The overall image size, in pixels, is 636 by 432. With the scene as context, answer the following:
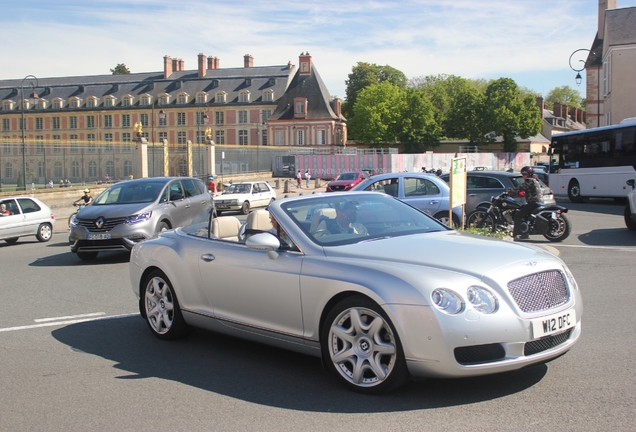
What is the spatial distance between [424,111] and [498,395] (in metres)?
91.1

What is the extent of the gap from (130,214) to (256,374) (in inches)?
349

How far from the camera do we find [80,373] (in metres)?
6.05

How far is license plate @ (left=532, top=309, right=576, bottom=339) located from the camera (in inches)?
192

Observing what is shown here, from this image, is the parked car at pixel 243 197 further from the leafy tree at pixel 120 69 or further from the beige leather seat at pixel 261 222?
the leafy tree at pixel 120 69

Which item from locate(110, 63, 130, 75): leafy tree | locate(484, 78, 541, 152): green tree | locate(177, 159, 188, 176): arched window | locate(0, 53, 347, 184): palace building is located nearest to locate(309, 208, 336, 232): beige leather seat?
locate(177, 159, 188, 176): arched window

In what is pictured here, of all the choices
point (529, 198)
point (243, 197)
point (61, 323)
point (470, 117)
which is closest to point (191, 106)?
point (470, 117)

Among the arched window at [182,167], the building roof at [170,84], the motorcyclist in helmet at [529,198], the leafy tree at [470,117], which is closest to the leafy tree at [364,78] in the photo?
the building roof at [170,84]

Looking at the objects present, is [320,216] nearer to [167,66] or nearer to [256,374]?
[256,374]

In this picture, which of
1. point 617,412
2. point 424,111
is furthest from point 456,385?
point 424,111

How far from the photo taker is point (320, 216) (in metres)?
6.13

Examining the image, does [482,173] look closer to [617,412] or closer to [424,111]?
[617,412]

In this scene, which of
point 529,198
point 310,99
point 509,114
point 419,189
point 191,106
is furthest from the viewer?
point 191,106

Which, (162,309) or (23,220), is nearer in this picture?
(162,309)

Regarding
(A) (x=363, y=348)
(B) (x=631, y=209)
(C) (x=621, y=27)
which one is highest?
(C) (x=621, y=27)
